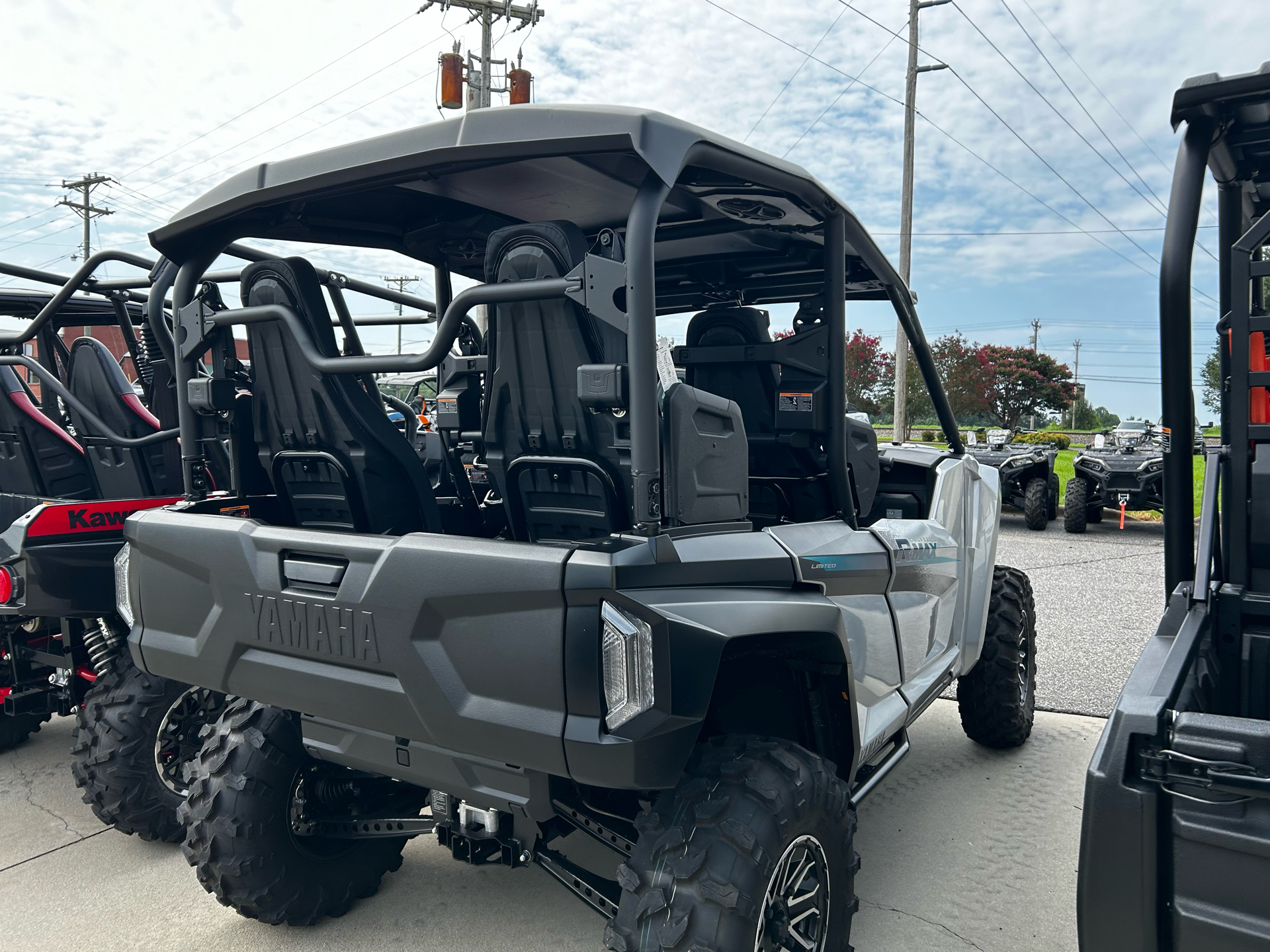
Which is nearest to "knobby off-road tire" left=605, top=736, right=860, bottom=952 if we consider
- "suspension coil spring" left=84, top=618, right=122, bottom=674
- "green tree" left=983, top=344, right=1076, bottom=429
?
"suspension coil spring" left=84, top=618, right=122, bottom=674

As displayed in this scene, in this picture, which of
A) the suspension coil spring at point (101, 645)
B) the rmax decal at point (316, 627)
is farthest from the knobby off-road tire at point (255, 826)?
the suspension coil spring at point (101, 645)

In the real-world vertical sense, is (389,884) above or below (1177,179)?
below

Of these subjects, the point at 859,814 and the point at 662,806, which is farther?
the point at 859,814

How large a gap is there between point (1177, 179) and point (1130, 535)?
36.2 feet

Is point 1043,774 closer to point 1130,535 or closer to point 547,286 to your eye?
point 547,286

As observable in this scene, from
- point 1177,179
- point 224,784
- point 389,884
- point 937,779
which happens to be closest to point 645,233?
point 1177,179

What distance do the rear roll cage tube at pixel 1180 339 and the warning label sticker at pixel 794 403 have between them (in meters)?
1.00

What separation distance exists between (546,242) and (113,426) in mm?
3513

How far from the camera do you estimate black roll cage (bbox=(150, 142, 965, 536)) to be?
1.97 meters

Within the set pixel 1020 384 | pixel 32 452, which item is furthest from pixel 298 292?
pixel 1020 384

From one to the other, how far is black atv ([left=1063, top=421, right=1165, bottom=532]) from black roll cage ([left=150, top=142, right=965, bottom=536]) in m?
8.98

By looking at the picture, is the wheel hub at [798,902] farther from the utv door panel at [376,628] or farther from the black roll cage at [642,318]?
the black roll cage at [642,318]

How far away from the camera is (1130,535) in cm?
1208

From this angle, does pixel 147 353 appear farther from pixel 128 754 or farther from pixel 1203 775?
pixel 1203 775
